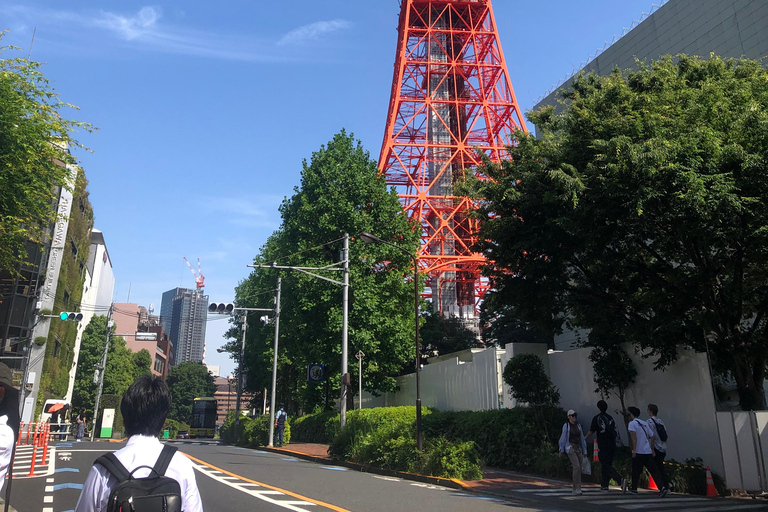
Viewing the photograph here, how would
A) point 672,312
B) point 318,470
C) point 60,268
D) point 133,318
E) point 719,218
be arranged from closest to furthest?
point 719,218
point 672,312
point 318,470
point 60,268
point 133,318

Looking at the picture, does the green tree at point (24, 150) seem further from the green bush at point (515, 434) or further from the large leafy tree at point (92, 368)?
the large leafy tree at point (92, 368)

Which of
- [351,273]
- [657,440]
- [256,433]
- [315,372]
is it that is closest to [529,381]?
[657,440]

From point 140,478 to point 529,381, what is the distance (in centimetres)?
1450

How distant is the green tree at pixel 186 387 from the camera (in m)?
112

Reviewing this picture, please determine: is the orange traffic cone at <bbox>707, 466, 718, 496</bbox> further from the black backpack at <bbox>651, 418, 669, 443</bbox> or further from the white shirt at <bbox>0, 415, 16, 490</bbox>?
the white shirt at <bbox>0, 415, 16, 490</bbox>

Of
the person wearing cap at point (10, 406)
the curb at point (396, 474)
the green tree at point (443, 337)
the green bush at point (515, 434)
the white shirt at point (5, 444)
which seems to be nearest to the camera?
the white shirt at point (5, 444)

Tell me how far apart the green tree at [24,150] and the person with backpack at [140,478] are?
53.2ft

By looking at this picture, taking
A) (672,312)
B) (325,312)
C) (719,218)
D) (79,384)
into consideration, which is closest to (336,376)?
(325,312)

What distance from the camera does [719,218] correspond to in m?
10.4

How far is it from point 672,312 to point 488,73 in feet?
136

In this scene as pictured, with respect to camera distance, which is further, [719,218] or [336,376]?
[336,376]

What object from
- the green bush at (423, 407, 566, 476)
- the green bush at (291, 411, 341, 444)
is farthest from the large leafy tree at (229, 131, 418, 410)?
the green bush at (423, 407, 566, 476)

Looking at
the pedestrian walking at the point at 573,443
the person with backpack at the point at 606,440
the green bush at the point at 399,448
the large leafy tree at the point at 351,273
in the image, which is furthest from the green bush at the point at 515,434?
the large leafy tree at the point at 351,273

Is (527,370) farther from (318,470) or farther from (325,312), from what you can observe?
(325,312)
